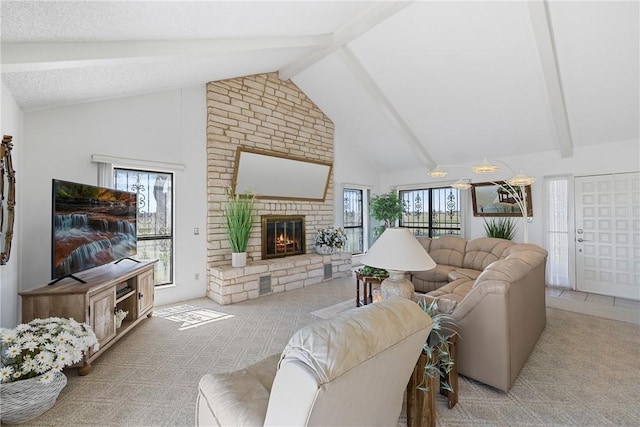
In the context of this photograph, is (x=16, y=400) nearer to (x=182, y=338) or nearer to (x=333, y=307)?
(x=182, y=338)

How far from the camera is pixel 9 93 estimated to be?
2.52 meters

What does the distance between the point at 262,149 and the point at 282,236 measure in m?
1.62

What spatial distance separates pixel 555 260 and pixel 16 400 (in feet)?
22.9

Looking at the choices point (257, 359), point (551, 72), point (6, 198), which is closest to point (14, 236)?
point (6, 198)

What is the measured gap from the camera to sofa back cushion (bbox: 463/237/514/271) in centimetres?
417

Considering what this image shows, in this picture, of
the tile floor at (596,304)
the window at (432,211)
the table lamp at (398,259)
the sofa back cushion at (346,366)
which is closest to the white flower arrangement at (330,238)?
the window at (432,211)

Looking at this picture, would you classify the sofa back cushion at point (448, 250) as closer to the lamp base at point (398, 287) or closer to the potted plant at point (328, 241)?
the potted plant at point (328, 241)

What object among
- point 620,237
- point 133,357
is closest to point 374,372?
point 133,357

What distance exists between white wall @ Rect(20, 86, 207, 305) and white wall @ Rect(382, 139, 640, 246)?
16.6ft

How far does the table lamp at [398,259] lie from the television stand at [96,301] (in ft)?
7.59

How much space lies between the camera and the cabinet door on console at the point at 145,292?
326cm

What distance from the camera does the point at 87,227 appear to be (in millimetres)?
2734

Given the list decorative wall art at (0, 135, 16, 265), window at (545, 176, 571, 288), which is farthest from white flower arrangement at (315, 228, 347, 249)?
decorative wall art at (0, 135, 16, 265)

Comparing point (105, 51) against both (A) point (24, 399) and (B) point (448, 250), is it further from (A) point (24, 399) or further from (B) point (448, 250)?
(B) point (448, 250)
